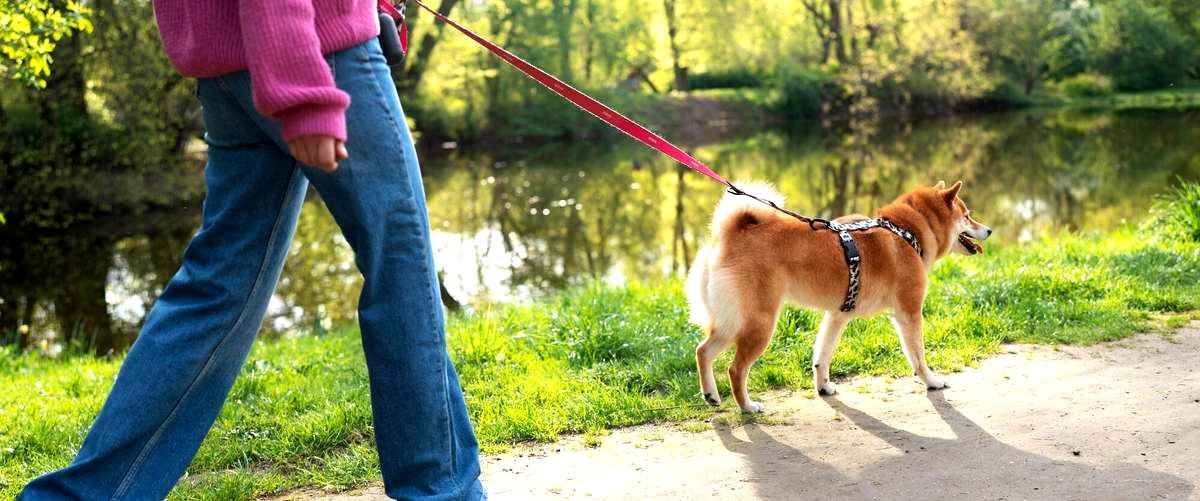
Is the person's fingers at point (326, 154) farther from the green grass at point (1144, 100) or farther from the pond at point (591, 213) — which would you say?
the green grass at point (1144, 100)

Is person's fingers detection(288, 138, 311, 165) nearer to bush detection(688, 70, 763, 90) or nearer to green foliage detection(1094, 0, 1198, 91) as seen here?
bush detection(688, 70, 763, 90)

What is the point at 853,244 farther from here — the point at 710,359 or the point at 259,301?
the point at 259,301

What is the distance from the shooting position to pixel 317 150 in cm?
220

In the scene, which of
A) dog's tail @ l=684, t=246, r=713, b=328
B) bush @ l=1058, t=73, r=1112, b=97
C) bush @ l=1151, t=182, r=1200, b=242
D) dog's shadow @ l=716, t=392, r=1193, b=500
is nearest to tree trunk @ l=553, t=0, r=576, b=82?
bush @ l=1058, t=73, r=1112, b=97

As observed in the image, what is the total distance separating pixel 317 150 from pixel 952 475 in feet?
7.38

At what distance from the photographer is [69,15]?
648 cm

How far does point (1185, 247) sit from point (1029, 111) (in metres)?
35.3


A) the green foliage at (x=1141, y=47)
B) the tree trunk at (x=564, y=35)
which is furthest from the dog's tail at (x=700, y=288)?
the green foliage at (x=1141, y=47)

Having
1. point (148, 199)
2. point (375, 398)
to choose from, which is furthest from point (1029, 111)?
point (375, 398)

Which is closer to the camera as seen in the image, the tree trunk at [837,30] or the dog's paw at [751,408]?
the dog's paw at [751,408]

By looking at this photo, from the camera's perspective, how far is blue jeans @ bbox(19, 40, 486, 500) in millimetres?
2420

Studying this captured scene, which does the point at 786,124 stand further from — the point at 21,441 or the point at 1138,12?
the point at 21,441

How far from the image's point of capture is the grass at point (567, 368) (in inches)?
151

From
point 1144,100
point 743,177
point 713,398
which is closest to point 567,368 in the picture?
point 713,398
